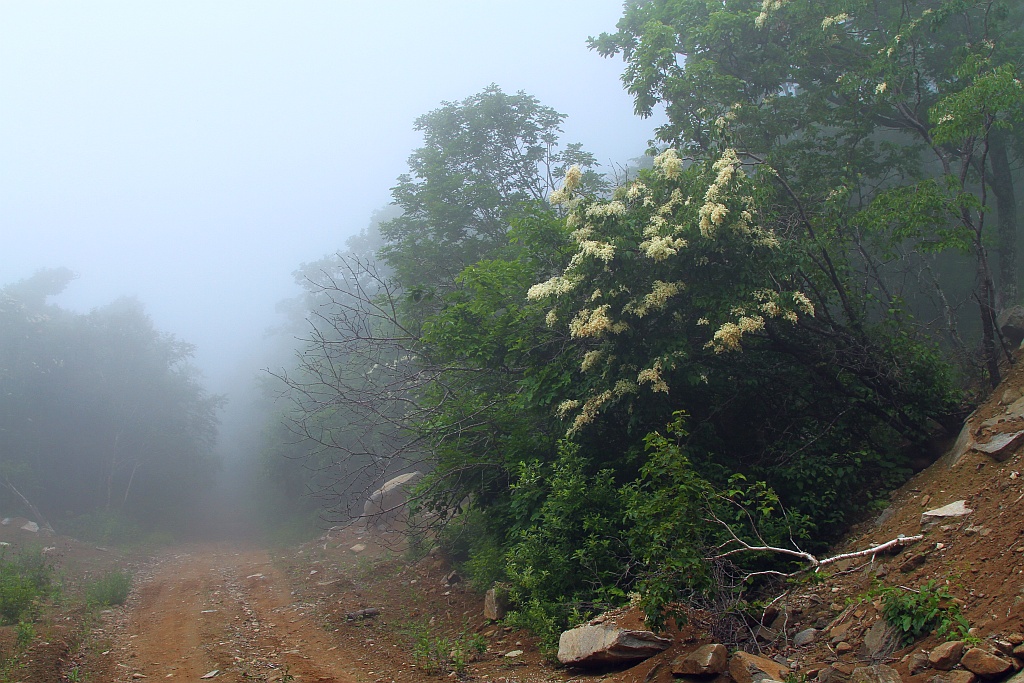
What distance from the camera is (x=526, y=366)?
31.6 feet

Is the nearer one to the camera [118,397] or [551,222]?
[551,222]

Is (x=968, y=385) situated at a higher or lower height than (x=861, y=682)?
higher

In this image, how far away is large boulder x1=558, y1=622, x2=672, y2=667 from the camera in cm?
546

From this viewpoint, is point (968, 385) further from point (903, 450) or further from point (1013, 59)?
point (1013, 59)

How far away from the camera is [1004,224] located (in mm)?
Answer: 13250

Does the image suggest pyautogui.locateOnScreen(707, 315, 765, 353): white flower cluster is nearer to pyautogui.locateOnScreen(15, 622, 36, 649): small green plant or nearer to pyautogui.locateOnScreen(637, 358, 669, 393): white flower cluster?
pyautogui.locateOnScreen(637, 358, 669, 393): white flower cluster

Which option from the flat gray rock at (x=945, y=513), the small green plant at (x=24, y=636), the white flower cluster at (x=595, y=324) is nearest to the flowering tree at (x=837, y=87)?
the white flower cluster at (x=595, y=324)

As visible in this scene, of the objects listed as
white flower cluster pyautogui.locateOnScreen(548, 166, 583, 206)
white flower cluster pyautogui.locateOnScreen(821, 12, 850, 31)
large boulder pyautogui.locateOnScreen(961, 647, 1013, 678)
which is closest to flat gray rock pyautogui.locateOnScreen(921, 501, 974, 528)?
large boulder pyautogui.locateOnScreen(961, 647, 1013, 678)

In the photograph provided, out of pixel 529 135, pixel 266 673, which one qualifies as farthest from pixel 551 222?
pixel 529 135

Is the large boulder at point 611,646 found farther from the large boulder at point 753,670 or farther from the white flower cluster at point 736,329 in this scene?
the white flower cluster at point 736,329

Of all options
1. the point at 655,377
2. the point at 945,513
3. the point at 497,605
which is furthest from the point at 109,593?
the point at 945,513

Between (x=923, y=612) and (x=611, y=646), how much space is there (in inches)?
97.2

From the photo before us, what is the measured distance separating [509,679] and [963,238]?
8.84 meters

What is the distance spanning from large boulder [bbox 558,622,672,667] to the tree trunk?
38.0 feet
